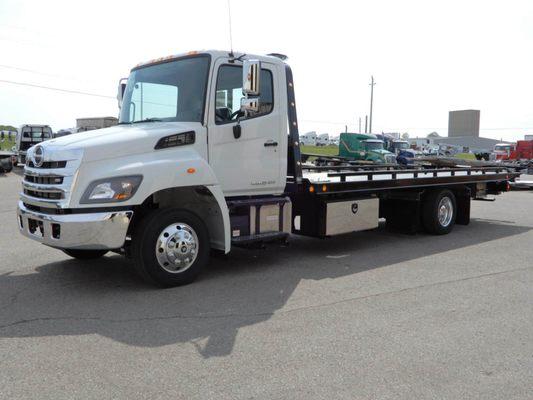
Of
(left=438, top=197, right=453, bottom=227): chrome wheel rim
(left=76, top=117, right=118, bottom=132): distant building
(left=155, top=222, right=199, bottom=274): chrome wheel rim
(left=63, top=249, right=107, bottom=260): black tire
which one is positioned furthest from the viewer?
(left=76, top=117, right=118, bottom=132): distant building

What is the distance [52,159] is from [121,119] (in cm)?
161

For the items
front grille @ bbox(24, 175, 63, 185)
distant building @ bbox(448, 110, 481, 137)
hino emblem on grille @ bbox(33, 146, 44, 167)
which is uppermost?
distant building @ bbox(448, 110, 481, 137)

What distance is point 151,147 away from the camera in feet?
18.2

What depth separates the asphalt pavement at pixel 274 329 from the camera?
11.4 ft

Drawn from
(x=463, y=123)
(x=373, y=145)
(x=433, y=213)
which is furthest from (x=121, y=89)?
(x=463, y=123)

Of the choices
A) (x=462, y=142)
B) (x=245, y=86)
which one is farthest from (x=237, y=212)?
(x=462, y=142)

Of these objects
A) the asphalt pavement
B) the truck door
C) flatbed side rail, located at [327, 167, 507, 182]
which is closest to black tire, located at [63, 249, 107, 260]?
the asphalt pavement

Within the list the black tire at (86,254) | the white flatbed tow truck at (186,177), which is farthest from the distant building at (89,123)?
the white flatbed tow truck at (186,177)

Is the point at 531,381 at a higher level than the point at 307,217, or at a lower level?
lower

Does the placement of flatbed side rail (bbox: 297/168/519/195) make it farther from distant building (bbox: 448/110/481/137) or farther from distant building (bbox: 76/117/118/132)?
distant building (bbox: 448/110/481/137)

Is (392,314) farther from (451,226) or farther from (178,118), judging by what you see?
(451,226)

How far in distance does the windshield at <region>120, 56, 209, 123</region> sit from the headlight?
1.19 metres

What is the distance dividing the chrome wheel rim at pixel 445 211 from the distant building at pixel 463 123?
143m

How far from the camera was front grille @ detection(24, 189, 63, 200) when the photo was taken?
5195mm
